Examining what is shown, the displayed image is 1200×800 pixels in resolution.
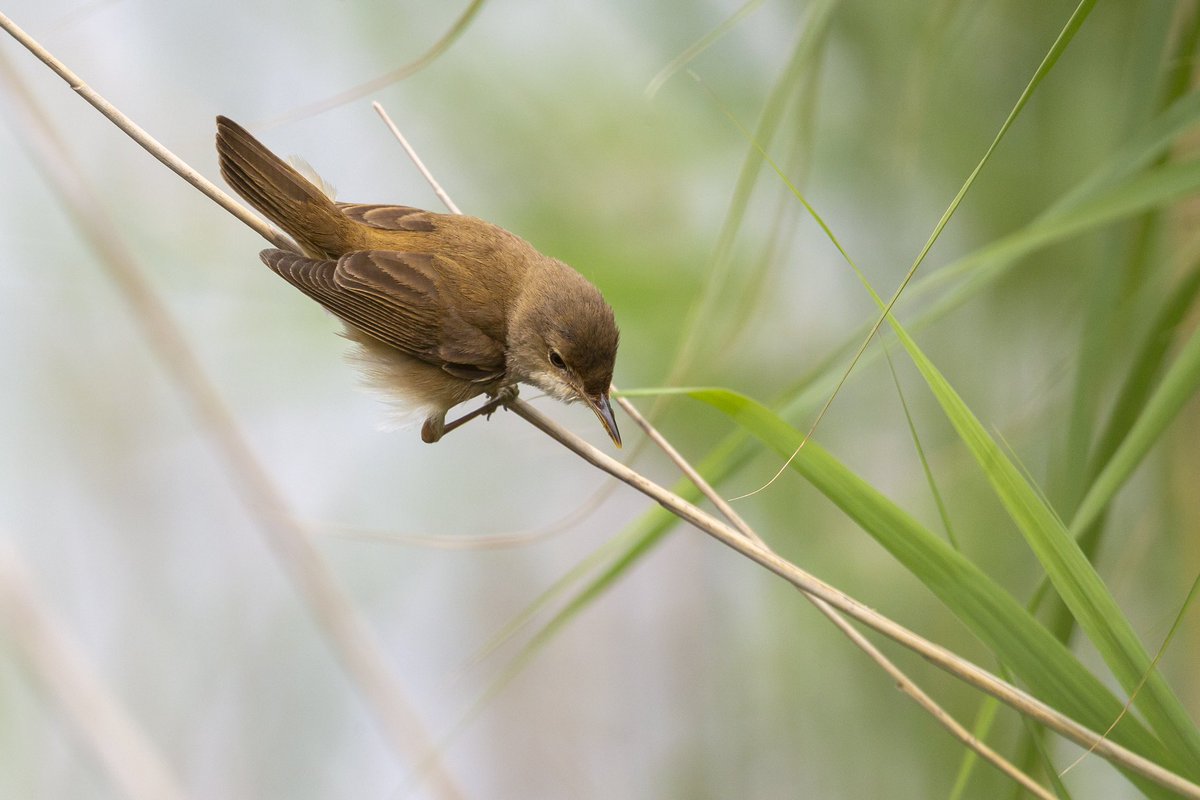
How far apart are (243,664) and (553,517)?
1186 millimetres

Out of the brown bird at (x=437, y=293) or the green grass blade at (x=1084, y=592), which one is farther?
the brown bird at (x=437, y=293)

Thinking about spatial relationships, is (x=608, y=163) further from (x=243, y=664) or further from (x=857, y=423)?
(x=243, y=664)

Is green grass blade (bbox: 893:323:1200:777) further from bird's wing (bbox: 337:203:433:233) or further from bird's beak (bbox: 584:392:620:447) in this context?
bird's wing (bbox: 337:203:433:233)

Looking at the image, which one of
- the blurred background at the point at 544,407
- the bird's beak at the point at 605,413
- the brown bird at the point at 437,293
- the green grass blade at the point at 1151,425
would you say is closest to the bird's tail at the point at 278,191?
the brown bird at the point at 437,293

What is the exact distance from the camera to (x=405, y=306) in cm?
234

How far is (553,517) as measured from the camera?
3576mm

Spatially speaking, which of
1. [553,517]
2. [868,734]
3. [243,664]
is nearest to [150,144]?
[243,664]

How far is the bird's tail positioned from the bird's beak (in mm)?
724

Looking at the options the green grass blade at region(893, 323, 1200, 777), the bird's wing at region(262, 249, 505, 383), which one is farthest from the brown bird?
the green grass blade at region(893, 323, 1200, 777)

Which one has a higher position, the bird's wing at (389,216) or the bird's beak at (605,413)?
the bird's wing at (389,216)

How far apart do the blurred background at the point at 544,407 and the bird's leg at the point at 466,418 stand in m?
0.31

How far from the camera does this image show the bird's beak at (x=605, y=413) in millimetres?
2102

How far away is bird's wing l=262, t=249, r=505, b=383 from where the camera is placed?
88.8 inches

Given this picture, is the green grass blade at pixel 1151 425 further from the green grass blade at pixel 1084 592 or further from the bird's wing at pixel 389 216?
the bird's wing at pixel 389 216
